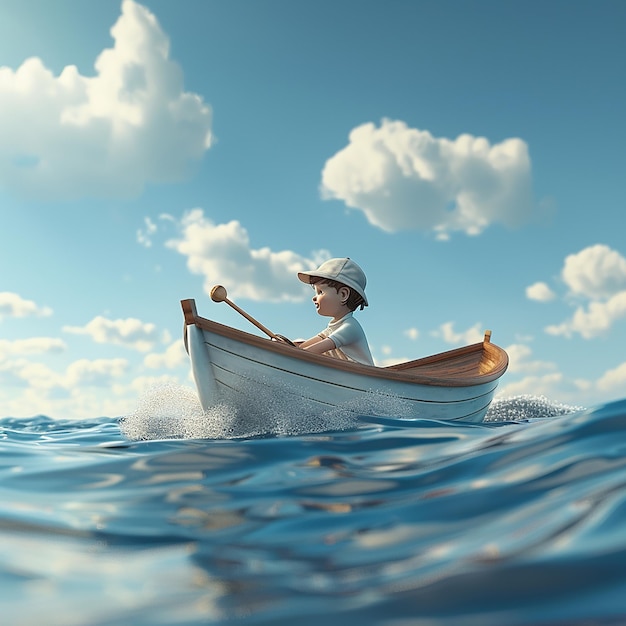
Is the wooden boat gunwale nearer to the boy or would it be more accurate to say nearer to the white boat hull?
the white boat hull

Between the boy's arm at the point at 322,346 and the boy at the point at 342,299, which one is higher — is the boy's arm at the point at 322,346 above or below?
below

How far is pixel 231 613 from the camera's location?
1.47 m

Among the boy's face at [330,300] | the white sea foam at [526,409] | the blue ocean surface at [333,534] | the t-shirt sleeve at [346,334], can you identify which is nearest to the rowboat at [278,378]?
the t-shirt sleeve at [346,334]

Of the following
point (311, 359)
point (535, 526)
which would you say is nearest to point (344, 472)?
point (535, 526)

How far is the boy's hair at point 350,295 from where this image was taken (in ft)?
22.3

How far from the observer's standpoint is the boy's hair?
6.79m

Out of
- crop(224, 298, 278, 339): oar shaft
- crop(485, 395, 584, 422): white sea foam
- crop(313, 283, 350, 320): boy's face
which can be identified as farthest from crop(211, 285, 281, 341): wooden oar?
crop(485, 395, 584, 422): white sea foam

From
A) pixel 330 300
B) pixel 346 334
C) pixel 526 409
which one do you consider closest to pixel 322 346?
pixel 346 334

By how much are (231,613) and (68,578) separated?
0.69 metres

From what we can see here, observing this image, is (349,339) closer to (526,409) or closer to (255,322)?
(255,322)

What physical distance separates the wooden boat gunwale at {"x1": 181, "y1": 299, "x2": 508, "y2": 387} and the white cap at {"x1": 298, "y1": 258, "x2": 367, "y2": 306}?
3.31 feet

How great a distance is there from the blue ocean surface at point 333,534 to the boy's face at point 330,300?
9.02 ft

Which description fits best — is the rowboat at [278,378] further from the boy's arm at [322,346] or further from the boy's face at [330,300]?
the boy's face at [330,300]

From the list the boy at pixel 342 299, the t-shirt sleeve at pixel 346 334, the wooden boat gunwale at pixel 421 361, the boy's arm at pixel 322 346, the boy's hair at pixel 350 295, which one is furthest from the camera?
the boy's hair at pixel 350 295
